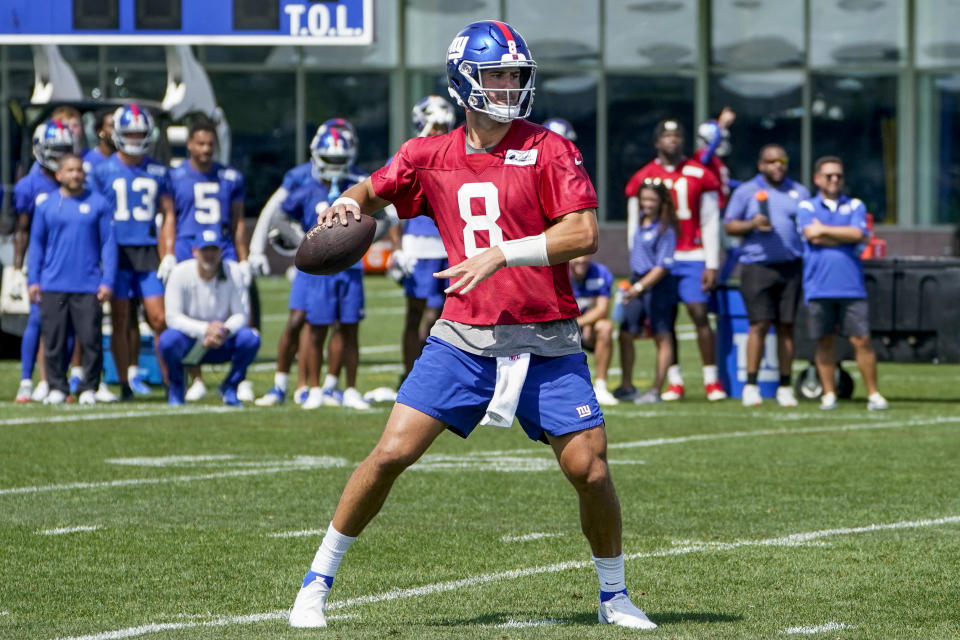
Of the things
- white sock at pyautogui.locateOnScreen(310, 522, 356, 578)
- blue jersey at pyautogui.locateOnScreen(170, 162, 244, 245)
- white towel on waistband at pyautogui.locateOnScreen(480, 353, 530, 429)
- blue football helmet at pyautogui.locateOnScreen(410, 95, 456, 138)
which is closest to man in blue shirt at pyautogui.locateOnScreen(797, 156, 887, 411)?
blue football helmet at pyautogui.locateOnScreen(410, 95, 456, 138)

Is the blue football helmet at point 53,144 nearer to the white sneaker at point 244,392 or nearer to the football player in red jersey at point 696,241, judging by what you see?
the white sneaker at point 244,392

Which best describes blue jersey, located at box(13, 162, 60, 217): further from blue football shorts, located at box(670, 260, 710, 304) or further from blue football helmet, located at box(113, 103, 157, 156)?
blue football shorts, located at box(670, 260, 710, 304)

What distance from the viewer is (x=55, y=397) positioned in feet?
44.6

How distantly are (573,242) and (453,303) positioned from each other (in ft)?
1.66

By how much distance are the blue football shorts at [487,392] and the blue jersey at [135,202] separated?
8522mm

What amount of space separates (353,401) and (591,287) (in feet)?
6.97

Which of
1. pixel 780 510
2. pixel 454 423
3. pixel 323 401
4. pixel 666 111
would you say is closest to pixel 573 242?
pixel 454 423

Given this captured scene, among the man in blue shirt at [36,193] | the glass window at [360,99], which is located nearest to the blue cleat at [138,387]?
the man in blue shirt at [36,193]

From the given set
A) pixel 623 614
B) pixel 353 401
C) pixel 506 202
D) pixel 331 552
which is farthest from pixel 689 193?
pixel 331 552

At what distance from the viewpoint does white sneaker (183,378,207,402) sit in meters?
14.1

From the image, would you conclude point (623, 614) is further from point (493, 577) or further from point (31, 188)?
point (31, 188)

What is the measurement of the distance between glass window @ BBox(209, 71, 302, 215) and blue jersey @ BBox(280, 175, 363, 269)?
18.8 metres

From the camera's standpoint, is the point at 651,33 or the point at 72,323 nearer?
the point at 72,323

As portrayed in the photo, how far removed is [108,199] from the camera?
561 inches
